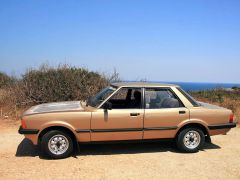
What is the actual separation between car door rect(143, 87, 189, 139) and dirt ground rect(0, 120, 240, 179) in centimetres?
53

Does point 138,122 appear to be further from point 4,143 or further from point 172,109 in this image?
point 4,143

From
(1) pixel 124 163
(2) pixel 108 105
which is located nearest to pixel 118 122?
(2) pixel 108 105

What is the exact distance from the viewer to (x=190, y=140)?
8.00 m

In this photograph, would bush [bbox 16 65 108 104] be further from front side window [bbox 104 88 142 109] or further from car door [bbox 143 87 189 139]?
car door [bbox 143 87 189 139]

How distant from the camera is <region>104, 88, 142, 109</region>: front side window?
777 cm

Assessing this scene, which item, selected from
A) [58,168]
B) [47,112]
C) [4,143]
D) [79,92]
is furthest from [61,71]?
[58,168]

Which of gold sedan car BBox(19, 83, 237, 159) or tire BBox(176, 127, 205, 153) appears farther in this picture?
tire BBox(176, 127, 205, 153)

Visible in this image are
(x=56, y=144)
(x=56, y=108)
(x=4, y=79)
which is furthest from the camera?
(x=4, y=79)

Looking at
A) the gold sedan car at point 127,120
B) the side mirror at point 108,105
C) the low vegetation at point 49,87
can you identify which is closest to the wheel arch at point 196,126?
the gold sedan car at point 127,120

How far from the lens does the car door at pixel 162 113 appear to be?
25.1ft

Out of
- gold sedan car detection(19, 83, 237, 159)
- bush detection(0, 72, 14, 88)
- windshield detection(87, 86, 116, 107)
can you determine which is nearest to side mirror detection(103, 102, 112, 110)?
gold sedan car detection(19, 83, 237, 159)

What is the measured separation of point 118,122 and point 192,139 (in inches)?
75.5

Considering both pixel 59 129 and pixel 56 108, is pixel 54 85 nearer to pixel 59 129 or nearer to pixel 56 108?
pixel 56 108

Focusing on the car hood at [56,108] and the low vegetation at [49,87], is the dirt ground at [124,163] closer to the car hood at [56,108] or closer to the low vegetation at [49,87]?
the car hood at [56,108]
